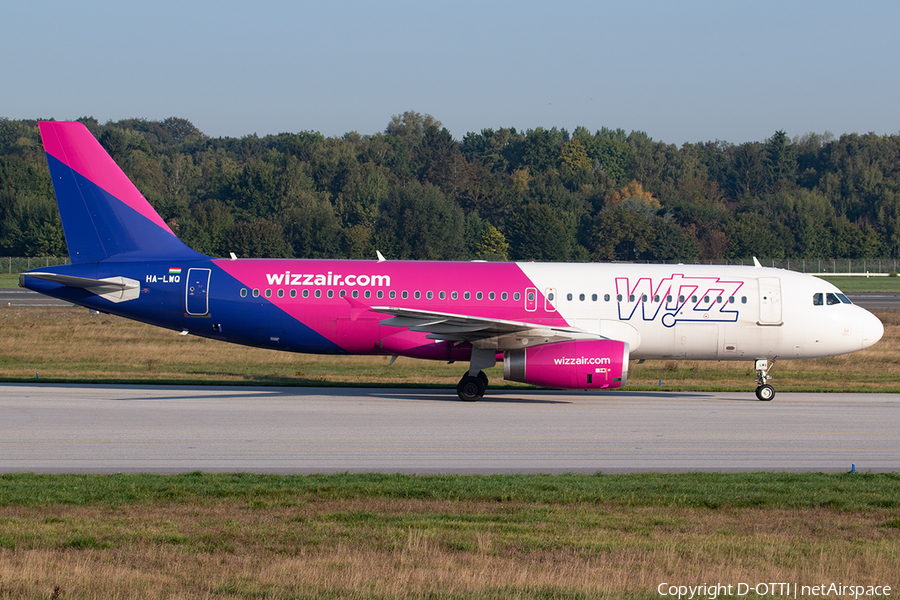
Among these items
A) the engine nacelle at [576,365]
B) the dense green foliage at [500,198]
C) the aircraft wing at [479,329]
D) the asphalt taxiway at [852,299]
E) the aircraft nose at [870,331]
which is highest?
the dense green foliage at [500,198]

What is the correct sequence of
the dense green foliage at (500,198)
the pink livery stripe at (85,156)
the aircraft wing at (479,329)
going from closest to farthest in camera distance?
1. the aircraft wing at (479,329)
2. the pink livery stripe at (85,156)
3. the dense green foliage at (500,198)

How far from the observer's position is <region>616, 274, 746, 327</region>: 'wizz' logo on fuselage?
24781 mm

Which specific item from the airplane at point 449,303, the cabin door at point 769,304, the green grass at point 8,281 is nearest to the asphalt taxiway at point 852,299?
the green grass at point 8,281

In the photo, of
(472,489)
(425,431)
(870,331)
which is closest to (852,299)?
(870,331)

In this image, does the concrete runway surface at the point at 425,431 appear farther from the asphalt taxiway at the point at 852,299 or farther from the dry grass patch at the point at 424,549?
the asphalt taxiway at the point at 852,299

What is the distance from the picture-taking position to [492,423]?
20.3 m

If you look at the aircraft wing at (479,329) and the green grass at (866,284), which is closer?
the aircraft wing at (479,329)

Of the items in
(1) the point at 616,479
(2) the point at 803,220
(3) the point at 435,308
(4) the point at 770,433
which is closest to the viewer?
(1) the point at 616,479

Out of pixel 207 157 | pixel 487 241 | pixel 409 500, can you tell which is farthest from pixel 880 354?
pixel 207 157

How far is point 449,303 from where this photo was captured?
2481 cm

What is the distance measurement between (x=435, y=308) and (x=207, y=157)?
14943 cm

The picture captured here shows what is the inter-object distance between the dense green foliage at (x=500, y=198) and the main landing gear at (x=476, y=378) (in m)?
69.5

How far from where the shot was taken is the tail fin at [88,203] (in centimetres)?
2548

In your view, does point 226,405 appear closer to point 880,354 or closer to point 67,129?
point 67,129
